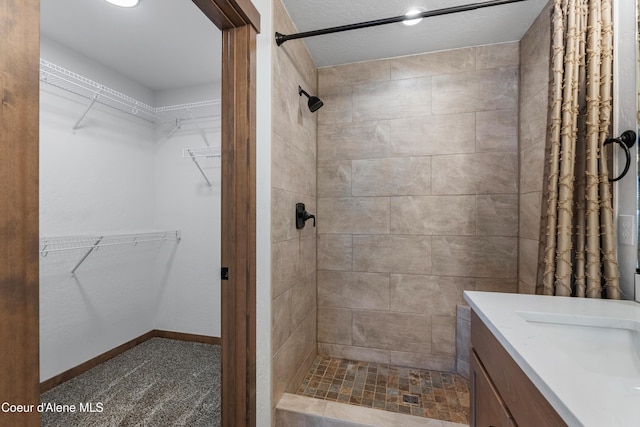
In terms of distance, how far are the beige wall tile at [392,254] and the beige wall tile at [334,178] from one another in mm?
388

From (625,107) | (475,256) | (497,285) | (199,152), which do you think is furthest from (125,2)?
(497,285)

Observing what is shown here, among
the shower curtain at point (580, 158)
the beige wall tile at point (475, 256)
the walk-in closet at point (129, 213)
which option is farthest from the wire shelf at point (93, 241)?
the shower curtain at point (580, 158)

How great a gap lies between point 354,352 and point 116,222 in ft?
7.54

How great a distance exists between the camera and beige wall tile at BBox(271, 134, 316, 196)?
1520 millimetres

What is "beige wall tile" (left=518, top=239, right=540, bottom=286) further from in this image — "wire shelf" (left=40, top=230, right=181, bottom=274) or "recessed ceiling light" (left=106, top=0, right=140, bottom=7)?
"wire shelf" (left=40, top=230, right=181, bottom=274)

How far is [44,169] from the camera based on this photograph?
6.48ft

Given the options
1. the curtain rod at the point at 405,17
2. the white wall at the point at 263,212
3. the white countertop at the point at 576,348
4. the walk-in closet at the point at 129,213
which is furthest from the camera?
the walk-in closet at the point at 129,213

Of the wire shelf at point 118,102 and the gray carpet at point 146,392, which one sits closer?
the gray carpet at point 146,392

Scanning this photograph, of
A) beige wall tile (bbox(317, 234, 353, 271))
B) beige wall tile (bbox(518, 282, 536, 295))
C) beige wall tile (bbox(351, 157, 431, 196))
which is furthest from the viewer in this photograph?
beige wall tile (bbox(317, 234, 353, 271))

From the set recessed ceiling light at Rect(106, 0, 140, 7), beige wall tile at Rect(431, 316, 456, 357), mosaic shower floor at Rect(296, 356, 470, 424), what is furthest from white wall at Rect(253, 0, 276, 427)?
beige wall tile at Rect(431, 316, 456, 357)

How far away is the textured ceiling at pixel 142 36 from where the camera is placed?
67.0 inches

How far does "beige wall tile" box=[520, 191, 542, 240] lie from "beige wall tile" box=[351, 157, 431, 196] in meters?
0.59

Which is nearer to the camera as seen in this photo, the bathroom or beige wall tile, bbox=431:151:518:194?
the bathroom

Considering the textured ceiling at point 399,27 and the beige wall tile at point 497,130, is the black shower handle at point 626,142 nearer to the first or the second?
the beige wall tile at point 497,130
